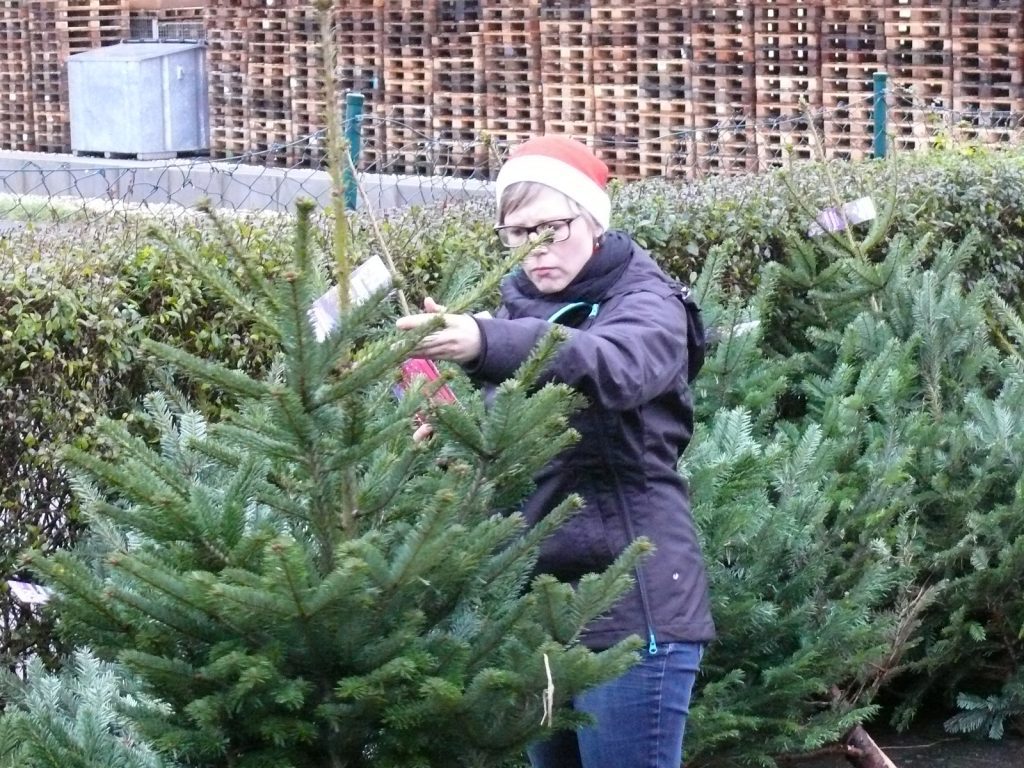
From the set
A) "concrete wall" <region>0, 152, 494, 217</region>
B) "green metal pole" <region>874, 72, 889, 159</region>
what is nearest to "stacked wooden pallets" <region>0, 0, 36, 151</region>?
"concrete wall" <region>0, 152, 494, 217</region>

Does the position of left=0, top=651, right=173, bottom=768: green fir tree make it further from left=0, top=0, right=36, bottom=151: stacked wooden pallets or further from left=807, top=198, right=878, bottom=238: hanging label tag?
left=0, top=0, right=36, bottom=151: stacked wooden pallets

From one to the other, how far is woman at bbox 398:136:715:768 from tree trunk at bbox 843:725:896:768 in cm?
164

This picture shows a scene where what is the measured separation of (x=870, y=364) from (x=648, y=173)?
31.6ft

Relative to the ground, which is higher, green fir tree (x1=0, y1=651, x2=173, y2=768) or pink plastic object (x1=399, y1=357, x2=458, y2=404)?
pink plastic object (x1=399, y1=357, x2=458, y2=404)

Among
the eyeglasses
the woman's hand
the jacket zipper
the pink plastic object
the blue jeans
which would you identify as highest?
the eyeglasses

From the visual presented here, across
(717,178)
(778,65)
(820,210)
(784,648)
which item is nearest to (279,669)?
(784,648)

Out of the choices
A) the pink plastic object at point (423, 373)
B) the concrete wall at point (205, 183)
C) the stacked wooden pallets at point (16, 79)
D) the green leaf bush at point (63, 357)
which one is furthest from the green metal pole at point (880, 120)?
the stacked wooden pallets at point (16, 79)

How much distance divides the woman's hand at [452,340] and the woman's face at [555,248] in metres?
0.39

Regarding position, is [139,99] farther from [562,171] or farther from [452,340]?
[452,340]

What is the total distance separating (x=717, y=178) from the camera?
6156 millimetres

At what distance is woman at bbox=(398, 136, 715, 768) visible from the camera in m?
2.44

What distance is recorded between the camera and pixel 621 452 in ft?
8.10

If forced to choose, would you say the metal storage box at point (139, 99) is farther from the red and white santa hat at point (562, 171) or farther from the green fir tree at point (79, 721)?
the red and white santa hat at point (562, 171)

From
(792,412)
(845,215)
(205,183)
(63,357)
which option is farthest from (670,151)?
(63,357)
